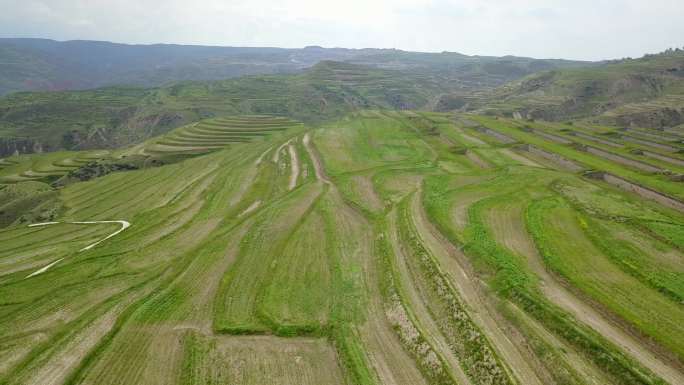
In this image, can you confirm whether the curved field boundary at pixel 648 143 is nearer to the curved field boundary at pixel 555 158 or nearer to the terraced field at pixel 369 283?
the terraced field at pixel 369 283

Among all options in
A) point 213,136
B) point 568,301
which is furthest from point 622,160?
point 213,136

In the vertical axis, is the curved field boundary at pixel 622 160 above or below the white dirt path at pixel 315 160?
above

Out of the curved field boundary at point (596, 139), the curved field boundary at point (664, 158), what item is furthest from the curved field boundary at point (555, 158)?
the curved field boundary at point (596, 139)

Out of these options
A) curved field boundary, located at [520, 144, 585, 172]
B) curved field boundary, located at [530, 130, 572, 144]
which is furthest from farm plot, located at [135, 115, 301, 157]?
curved field boundary, located at [530, 130, 572, 144]

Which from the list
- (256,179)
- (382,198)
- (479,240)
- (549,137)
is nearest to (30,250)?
(256,179)

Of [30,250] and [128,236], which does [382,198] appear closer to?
[128,236]

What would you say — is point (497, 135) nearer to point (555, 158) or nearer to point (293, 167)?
point (555, 158)
